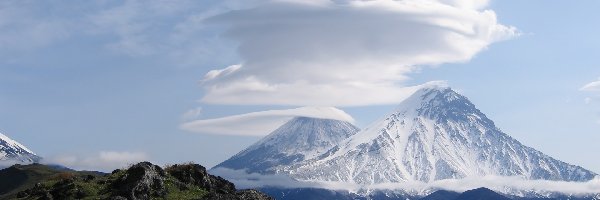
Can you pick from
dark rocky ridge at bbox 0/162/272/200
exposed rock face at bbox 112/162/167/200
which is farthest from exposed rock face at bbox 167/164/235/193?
exposed rock face at bbox 112/162/167/200

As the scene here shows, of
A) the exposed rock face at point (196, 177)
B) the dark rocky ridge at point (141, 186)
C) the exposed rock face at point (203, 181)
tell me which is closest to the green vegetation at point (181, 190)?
the dark rocky ridge at point (141, 186)

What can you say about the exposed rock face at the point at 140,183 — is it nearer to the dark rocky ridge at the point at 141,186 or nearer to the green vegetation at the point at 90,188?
the dark rocky ridge at the point at 141,186

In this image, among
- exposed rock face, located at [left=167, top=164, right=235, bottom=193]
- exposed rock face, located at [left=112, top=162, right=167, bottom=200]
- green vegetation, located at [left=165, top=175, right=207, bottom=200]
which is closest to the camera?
exposed rock face, located at [left=112, top=162, right=167, bottom=200]

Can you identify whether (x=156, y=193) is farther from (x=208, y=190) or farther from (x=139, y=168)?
(x=208, y=190)

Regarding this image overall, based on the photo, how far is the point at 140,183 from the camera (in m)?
70.0

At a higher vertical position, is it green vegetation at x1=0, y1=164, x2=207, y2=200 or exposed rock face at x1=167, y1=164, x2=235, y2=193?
exposed rock face at x1=167, y1=164, x2=235, y2=193

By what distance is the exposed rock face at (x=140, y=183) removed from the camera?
69250 millimetres

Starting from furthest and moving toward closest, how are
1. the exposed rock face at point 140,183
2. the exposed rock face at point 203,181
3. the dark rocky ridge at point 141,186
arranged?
the exposed rock face at point 203,181 < the dark rocky ridge at point 141,186 < the exposed rock face at point 140,183

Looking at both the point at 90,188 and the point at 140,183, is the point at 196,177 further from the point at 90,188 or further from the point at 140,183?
the point at 90,188

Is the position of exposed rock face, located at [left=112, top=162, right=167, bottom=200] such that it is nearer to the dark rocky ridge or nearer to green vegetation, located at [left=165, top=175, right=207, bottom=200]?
the dark rocky ridge

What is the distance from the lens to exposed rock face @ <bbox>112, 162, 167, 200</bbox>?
227ft

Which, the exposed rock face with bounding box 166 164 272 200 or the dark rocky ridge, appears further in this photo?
the exposed rock face with bounding box 166 164 272 200

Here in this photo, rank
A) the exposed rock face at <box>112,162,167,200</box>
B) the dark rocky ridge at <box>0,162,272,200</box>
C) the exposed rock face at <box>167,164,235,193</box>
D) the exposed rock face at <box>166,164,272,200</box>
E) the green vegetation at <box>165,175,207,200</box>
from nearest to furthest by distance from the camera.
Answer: the exposed rock face at <box>112,162,167,200</box>, the dark rocky ridge at <box>0,162,272,200</box>, the green vegetation at <box>165,175,207,200</box>, the exposed rock face at <box>166,164,272,200</box>, the exposed rock face at <box>167,164,235,193</box>

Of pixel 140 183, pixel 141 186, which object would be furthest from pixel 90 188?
pixel 141 186
